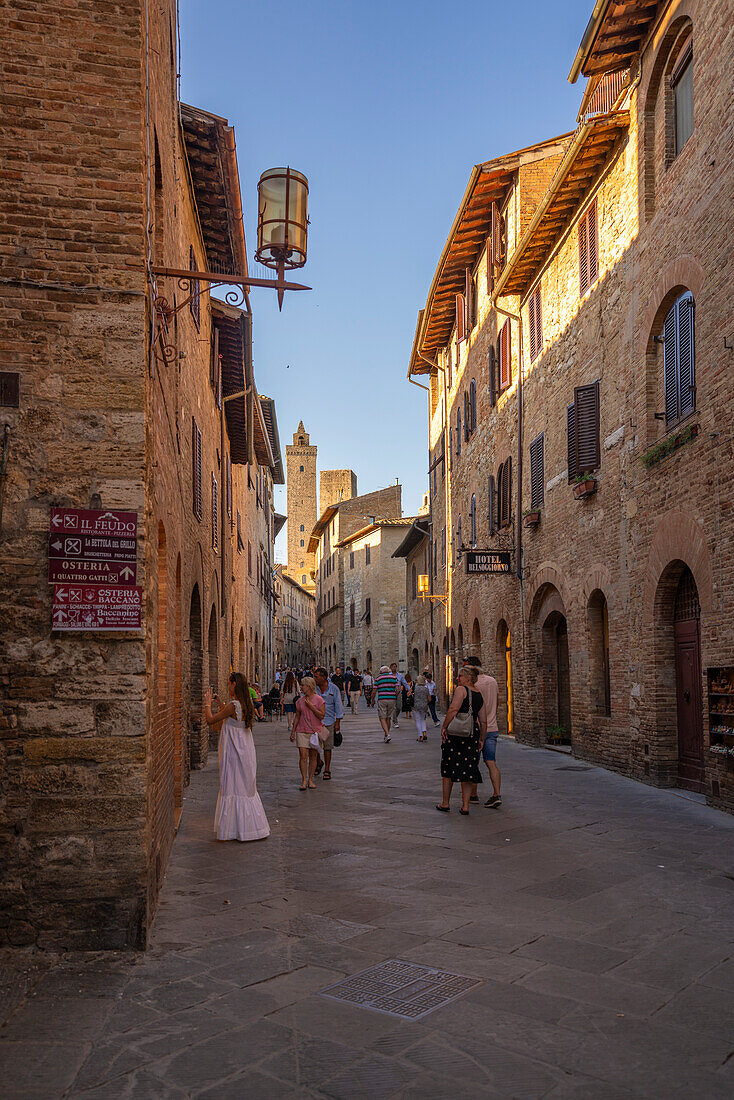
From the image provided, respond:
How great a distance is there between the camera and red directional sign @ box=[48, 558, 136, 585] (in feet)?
17.6

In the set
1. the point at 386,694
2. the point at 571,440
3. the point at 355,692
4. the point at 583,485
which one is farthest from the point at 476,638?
the point at 355,692

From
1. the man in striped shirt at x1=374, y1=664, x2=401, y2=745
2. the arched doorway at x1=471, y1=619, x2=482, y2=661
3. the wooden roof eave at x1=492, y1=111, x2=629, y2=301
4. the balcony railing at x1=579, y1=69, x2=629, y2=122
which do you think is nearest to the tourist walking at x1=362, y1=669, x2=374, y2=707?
the arched doorway at x1=471, y1=619, x2=482, y2=661

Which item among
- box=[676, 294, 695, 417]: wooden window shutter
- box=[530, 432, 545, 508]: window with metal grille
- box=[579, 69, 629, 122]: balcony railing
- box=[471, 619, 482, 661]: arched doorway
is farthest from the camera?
box=[471, 619, 482, 661]: arched doorway

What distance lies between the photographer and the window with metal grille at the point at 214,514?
16.7 metres

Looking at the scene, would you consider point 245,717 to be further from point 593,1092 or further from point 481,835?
point 593,1092

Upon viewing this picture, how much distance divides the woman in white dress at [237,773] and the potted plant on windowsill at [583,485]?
7.31 meters

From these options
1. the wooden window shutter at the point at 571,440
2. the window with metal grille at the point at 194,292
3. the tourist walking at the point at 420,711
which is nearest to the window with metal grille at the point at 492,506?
the tourist walking at the point at 420,711

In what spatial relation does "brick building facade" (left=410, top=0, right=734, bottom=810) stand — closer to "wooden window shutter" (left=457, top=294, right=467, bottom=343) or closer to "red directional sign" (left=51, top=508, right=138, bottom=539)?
"wooden window shutter" (left=457, top=294, right=467, bottom=343)

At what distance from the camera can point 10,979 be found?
475 cm

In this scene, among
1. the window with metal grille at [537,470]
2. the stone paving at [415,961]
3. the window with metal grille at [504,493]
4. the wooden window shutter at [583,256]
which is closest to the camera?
the stone paving at [415,961]

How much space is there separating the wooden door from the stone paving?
2.38 meters

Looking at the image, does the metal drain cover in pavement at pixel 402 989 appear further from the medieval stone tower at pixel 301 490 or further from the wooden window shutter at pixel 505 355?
the medieval stone tower at pixel 301 490

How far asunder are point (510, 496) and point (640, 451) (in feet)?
23.9

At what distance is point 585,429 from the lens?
14227mm
